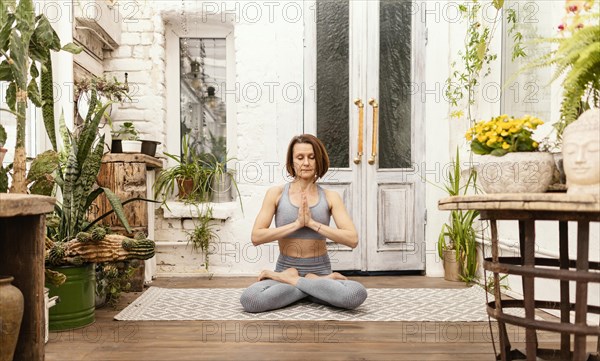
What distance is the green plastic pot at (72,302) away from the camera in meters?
2.72

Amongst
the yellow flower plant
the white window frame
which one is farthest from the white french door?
the yellow flower plant

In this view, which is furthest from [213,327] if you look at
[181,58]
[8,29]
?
[181,58]

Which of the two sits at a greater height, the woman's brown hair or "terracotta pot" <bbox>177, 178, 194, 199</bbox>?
the woman's brown hair

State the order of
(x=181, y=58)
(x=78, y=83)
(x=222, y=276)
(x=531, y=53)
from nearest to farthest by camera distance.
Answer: (x=531, y=53) → (x=78, y=83) → (x=222, y=276) → (x=181, y=58)

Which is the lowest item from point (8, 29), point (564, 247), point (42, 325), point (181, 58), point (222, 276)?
point (222, 276)

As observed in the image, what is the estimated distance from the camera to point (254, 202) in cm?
443

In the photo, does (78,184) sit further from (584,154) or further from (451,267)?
(451,267)

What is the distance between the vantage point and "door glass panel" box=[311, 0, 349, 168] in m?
4.42

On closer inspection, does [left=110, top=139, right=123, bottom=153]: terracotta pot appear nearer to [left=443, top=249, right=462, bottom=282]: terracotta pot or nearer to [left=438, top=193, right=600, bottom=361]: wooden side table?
[left=443, top=249, right=462, bottom=282]: terracotta pot

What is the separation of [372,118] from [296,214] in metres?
1.46

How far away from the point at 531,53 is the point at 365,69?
1369 mm

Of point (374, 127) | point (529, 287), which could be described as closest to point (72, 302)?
point (529, 287)

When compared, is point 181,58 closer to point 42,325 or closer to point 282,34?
point 282,34

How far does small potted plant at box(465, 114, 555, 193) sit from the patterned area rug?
1.30 metres
